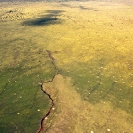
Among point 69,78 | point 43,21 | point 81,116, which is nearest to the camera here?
point 81,116

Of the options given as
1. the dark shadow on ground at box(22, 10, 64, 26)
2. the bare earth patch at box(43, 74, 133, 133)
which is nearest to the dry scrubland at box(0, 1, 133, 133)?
the bare earth patch at box(43, 74, 133, 133)

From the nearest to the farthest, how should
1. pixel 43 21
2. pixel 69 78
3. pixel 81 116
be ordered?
1. pixel 81 116
2. pixel 69 78
3. pixel 43 21

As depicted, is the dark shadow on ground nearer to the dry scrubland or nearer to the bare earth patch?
the dry scrubland

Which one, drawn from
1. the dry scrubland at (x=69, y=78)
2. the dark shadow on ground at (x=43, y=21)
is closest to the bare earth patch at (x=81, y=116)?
the dry scrubland at (x=69, y=78)

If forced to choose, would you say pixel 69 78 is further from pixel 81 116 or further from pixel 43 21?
pixel 43 21

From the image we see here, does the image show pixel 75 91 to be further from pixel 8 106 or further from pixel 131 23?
pixel 131 23

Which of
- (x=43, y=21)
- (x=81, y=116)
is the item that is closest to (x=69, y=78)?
(x=81, y=116)

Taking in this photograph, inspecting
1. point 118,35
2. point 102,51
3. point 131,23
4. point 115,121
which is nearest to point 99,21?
point 131,23

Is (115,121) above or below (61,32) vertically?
above
